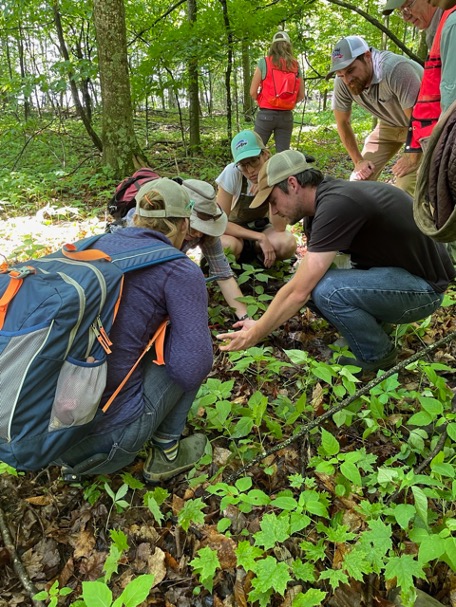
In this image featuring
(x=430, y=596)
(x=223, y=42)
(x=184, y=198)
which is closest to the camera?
(x=430, y=596)

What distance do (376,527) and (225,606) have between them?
0.68m

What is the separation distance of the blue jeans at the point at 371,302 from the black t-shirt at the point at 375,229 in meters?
0.10

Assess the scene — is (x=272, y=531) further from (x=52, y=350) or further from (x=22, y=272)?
(x=22, y=272)

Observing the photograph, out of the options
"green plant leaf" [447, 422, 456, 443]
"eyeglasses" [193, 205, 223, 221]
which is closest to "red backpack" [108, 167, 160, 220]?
"eyeglasses" [193, 205, 223, 221]

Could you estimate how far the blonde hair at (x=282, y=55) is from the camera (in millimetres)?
5660

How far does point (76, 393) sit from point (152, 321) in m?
0.50

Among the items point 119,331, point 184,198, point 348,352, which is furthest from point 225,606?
point 184,198

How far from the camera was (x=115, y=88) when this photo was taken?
243 inches

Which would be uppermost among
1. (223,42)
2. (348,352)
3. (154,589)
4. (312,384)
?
(223,42)

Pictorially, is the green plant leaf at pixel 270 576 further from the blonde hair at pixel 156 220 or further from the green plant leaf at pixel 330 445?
the blonde hair at pixel 156 220

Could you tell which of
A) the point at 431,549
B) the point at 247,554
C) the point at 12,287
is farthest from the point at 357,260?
the point at 12,287

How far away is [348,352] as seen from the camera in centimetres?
279

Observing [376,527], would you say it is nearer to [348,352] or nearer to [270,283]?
[348,352]

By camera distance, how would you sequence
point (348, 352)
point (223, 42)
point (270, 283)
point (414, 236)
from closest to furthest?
point (414, 236) < point (348, 352) < point (270, 283) < point (223, 42)
